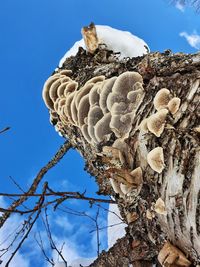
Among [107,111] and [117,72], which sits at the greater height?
[117,72]

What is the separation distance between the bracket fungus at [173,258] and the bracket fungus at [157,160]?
27 centimetres

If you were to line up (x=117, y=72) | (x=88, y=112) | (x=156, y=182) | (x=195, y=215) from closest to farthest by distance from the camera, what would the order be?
(x=195, y=215) < (x=156, y=182) < (x=88, y=112) < (x=117, y=72)

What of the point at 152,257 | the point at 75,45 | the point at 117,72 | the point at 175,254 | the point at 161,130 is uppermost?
the point at 75,45

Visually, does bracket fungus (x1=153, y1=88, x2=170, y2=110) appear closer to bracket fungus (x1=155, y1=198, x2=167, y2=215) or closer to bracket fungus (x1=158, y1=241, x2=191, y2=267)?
bracket fungus (x1=155, y1=198, x2=167, y2=215)

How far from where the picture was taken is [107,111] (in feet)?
4.70

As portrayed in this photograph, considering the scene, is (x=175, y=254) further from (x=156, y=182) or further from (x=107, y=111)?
(x=107, y=111)

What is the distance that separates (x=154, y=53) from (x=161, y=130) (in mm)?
727

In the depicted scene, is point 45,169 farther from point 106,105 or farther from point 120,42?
point 106,105

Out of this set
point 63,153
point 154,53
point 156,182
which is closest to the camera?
point 156,182

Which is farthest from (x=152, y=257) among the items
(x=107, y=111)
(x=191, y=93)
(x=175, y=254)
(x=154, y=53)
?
(x=154, y=53)

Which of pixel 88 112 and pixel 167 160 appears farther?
pixel 88 112

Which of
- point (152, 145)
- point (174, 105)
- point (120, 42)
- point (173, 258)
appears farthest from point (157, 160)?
point (120, 42)

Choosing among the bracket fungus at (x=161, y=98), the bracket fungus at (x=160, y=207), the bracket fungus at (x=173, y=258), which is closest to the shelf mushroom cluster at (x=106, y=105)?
the bracket fungus at (x=161, y=98)

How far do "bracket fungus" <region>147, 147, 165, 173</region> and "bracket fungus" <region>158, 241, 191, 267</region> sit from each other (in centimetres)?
27
